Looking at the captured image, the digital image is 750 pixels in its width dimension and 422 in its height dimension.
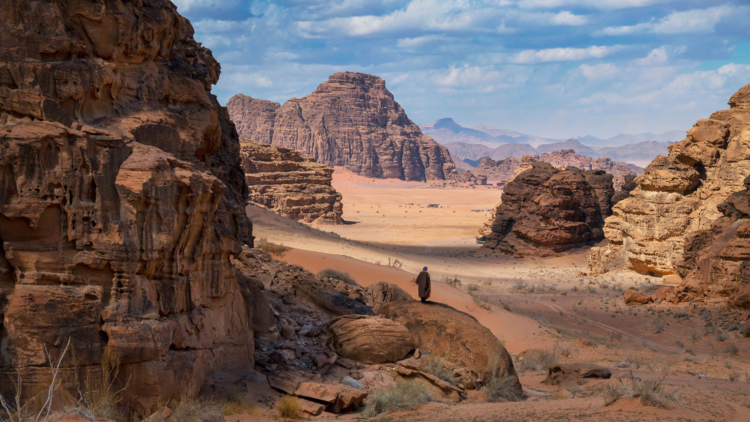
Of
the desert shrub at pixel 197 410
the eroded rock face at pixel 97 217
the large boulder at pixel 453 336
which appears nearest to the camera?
the eroded rock face at pixel 97 217

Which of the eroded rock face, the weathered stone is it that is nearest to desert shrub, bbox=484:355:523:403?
the eroded rock face

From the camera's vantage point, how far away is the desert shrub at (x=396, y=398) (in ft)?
22.8

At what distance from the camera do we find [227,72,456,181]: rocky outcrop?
143875 mm

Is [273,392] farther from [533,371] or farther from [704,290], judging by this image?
[704,290]

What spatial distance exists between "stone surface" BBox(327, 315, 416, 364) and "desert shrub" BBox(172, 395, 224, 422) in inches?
118

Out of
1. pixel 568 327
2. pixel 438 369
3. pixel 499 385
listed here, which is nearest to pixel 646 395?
pixel 499 385

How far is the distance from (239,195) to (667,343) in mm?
11190

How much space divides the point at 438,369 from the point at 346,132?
14075cm

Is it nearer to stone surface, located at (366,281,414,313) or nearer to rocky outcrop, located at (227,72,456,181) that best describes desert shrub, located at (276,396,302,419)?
stone surface, located at (366,281,414,313)

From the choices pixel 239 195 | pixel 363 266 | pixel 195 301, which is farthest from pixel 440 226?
pixel 195 301

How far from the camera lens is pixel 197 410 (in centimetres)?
576

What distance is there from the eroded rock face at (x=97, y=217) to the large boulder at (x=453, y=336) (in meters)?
3.81

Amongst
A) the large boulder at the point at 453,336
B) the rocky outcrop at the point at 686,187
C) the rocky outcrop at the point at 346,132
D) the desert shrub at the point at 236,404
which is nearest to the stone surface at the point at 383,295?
the large boulder at the point at 453,336

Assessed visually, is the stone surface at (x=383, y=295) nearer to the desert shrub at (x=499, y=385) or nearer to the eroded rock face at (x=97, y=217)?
the desert shrub at (x=499, y=385)
